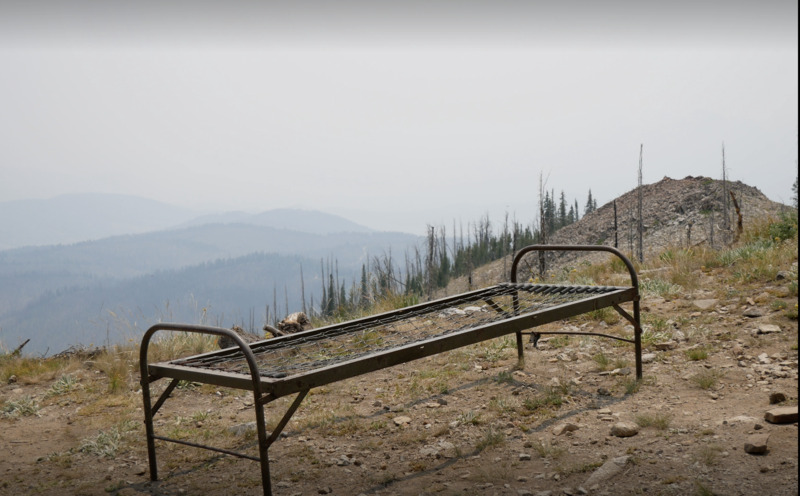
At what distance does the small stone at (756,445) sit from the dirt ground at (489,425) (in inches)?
1.1

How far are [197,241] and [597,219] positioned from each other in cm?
16332

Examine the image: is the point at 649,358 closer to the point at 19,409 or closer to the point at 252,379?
A: the point at 252,379

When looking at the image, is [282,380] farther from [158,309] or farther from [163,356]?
[158,309]

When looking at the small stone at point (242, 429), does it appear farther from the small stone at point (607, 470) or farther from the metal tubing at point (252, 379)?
the small stone at point (607, 470)

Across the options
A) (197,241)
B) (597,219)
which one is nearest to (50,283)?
(197,241)

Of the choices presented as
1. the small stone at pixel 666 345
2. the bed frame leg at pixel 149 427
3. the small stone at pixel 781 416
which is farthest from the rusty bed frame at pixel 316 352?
the small stone at pixel 781 416

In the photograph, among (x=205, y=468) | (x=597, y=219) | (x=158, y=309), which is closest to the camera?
(x=205, y=468)

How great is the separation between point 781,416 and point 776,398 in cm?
50

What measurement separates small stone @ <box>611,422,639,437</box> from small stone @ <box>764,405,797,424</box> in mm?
689

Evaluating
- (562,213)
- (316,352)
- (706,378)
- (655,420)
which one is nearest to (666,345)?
(706,378)

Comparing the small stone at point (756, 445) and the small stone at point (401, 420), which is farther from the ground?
the small stone at point (756, 445)

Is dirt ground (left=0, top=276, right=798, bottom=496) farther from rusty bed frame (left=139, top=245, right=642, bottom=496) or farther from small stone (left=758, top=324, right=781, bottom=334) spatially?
rusty bed frame (left=139, top=245, right=642, bottom=496)

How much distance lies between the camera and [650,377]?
488 centimetres

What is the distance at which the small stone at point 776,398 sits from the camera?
402cm
